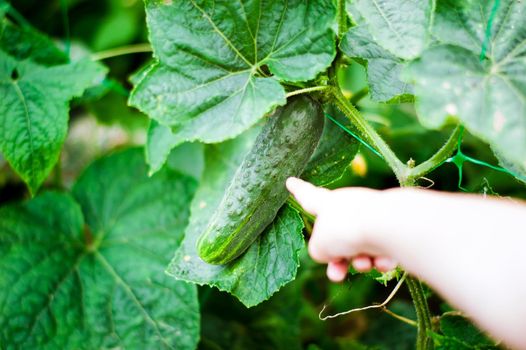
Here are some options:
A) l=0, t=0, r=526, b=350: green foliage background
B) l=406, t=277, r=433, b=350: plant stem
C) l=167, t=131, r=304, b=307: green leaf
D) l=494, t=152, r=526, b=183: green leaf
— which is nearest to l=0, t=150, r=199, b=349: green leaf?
l=0, t=0, r=526, b=350: green foliage background

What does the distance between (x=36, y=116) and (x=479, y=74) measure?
982 millimetres

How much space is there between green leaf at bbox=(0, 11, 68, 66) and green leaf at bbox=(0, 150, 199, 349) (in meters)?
0.37

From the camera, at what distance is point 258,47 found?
977 mm

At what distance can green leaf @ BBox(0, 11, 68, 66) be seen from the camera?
4.73 feet

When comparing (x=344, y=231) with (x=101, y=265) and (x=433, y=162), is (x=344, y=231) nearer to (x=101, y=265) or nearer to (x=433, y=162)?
(x=433, y=162)

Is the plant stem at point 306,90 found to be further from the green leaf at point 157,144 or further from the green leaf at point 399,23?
the green leaf at point 157,144

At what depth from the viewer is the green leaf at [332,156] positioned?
1187mm

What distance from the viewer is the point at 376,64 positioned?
3.43 feet

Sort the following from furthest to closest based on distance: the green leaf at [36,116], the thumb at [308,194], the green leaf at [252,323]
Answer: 1. the green leaf at [252,323]
2. the green leaf at [36,116]
3. the thumb at [308,194]

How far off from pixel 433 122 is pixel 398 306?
129 centimetres

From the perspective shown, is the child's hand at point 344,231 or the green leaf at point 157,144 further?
the green leaf at point 157,144

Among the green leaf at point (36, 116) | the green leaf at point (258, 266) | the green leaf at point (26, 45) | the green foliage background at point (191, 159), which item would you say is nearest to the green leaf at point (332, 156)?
the green foliage background at point (191, 159)

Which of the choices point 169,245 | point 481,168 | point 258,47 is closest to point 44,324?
point 169,245

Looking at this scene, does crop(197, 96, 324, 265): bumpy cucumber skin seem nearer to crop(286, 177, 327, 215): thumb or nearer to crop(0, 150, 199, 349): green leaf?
crop(286, 177, 327, 215): thumb
